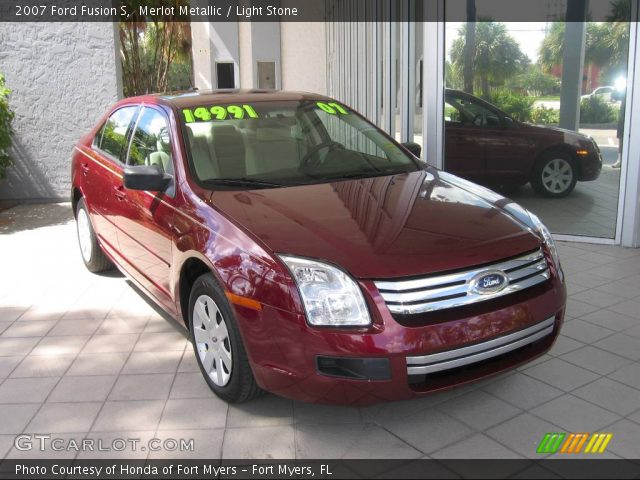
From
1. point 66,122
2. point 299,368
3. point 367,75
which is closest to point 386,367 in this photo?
point 299,368

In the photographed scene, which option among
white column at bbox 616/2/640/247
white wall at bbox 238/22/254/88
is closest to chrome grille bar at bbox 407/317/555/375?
white column at bbox 616/2/640/247

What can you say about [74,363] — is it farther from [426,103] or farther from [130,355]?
[426,103]

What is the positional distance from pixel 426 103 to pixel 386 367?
199 inches

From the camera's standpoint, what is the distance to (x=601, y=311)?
14.8 feet

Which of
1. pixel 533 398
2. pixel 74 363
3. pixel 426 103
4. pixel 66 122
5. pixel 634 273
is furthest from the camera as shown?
pixel 66 122

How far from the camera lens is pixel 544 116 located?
625 centimetres

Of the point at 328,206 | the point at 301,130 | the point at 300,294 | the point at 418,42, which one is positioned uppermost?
the point at 418,42

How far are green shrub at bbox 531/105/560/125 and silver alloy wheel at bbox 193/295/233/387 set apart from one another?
4332mm

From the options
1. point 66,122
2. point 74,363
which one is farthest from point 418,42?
point 74,363

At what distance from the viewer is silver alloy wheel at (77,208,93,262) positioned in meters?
5.61

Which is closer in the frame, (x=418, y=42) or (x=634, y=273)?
(x=634, y=273)

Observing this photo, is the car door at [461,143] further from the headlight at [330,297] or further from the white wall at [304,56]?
the white wall at [304,56]

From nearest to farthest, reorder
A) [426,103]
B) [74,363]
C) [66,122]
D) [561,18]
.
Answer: [74,363], [561,18], [426,103], [66,122]

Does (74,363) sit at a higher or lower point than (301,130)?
lower
